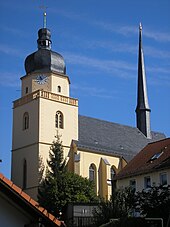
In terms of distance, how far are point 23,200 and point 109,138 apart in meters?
52.8

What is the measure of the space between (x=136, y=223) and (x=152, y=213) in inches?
89.9

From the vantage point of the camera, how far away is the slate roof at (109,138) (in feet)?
180

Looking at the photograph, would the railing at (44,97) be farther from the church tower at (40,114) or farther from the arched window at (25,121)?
the arched window at (25,121)

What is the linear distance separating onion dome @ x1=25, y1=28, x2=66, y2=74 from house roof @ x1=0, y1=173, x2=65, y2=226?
47.4 meters

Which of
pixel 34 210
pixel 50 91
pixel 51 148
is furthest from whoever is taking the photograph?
pixel 50 91

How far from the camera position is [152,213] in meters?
20.5

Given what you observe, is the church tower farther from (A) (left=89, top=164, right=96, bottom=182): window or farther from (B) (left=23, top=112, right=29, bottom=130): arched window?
(A) (left=89, top=164, right=96, bottom=182): window

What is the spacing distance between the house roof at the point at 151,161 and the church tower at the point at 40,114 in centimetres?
1443

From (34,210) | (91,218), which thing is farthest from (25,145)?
(34,210)

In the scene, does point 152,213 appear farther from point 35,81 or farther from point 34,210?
point 35,81

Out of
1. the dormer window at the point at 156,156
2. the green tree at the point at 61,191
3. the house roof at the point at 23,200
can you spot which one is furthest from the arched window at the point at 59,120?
the house roof at the point at 23,200

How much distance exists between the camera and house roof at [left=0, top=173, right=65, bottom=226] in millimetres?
6168

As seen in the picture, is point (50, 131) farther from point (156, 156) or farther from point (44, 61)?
point (156, 156)

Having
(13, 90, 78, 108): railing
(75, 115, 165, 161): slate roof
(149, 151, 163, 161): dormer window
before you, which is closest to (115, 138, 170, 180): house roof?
(149, 151, 163, 161): dormer window
